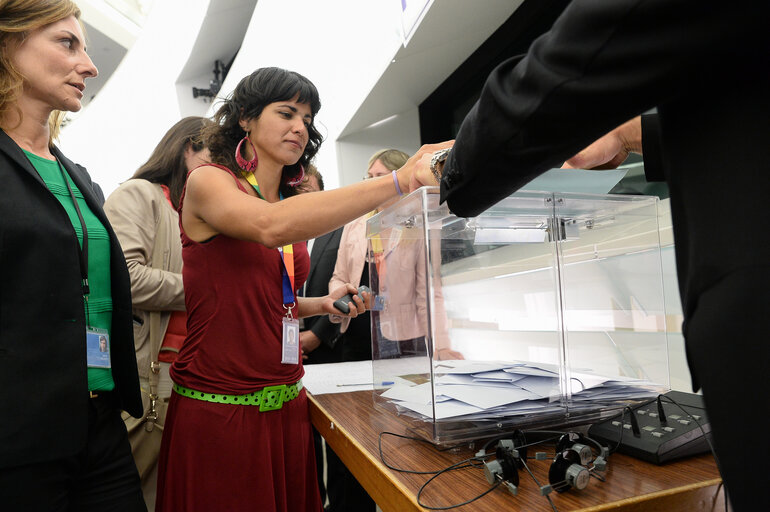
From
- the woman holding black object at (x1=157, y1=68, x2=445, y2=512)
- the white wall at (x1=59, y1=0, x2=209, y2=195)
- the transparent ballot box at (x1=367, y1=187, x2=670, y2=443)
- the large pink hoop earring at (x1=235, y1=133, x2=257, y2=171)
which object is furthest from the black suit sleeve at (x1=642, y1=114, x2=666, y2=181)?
the white wall at (x1=59, y1=0, x2=209, y2=195)

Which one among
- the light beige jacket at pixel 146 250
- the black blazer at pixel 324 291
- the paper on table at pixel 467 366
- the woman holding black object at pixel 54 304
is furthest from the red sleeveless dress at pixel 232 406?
the black blazer at pixel 324 291

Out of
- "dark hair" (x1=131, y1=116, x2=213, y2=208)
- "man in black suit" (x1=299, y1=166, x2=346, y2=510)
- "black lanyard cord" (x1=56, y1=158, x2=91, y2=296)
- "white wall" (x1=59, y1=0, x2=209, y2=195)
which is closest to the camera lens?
"black lanyard cord" (x1=56, y1=158, x2=91, y2=296)

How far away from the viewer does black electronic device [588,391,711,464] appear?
2.26 feet

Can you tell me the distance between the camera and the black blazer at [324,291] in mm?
2234

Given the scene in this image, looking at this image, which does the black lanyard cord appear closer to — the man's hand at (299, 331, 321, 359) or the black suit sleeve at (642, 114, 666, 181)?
the black suit sleeve at (642, 114, 666, 181)

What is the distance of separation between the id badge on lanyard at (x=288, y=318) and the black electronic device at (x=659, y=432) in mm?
691

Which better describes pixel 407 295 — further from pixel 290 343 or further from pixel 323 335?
pixel 323 335

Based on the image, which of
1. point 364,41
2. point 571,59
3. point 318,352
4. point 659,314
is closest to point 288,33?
point 364,41

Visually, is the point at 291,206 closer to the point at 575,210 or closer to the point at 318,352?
the point at 575,210

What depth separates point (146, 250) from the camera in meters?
1.61

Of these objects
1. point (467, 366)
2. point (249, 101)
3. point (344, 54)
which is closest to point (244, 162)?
point (249, 101)

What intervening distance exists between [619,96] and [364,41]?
2.79 meters

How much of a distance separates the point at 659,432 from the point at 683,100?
19.7 inches

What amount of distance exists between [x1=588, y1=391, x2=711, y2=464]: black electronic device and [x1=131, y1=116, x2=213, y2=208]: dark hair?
145cm
